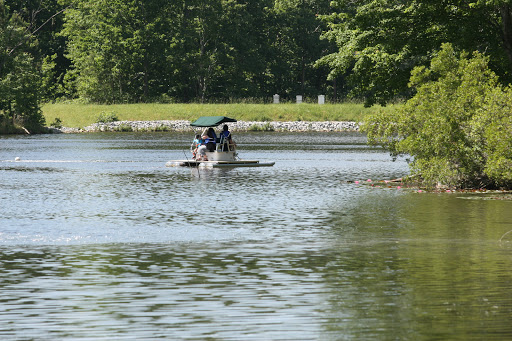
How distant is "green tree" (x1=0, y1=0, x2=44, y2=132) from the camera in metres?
87.5

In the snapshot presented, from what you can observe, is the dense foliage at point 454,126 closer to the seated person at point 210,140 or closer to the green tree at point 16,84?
the seated person at point 210,140

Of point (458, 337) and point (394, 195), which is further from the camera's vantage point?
point (394, 195)

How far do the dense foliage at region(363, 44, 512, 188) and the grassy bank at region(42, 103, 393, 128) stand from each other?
67.1 meters

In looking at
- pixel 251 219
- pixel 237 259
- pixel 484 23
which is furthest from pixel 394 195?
pixel 237 259

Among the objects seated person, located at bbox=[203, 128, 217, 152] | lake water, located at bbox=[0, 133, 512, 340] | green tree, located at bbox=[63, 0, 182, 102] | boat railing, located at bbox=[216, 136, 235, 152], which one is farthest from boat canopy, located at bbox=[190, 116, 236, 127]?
green tree, located at bbox=[63, 0, 182, 102]

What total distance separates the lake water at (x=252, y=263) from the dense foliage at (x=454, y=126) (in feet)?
4.40

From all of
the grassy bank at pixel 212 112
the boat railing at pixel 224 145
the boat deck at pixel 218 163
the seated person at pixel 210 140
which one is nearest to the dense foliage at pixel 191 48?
the grassy bank at pixel 212 112

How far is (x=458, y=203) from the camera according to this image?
2609 centimetres

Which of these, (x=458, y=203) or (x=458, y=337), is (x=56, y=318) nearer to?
(x=458, y=337)

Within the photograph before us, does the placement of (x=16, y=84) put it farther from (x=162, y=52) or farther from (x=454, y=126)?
(x=454, y=126)

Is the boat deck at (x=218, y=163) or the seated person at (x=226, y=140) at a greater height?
the seated person at (x=226, y=140)

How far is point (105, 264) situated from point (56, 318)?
417 centimetres

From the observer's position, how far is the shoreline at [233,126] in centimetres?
9569

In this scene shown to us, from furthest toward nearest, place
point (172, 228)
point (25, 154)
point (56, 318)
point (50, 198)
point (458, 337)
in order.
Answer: point (25, 154) → point (50, 198) → point (172, 228) → point (56, 318) → point (458, 337)
